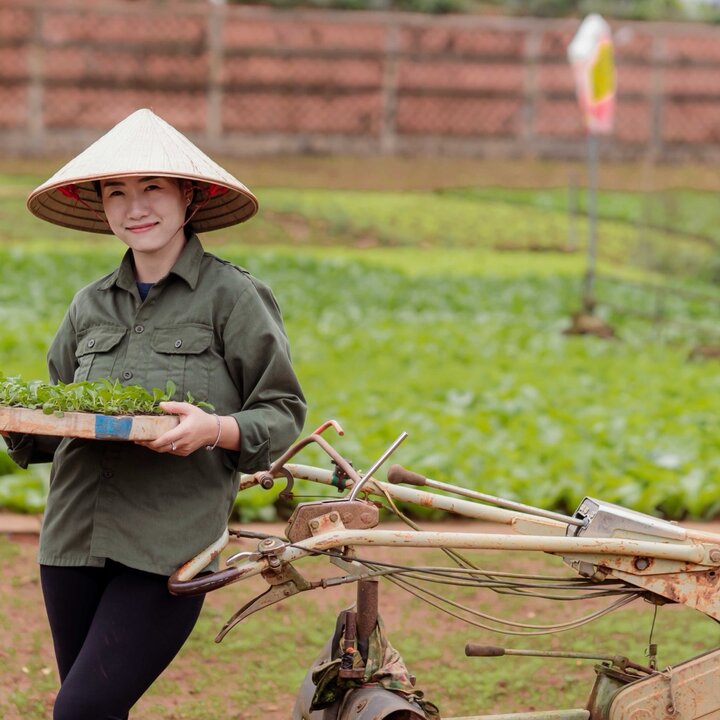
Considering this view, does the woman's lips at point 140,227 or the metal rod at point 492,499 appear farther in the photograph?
the metal rod at point 492,499

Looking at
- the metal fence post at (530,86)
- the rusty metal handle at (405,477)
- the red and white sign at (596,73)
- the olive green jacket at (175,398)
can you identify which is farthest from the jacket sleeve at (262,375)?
the metal fence post at (530,86)

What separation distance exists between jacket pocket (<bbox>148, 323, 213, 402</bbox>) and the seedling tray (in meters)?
0.22

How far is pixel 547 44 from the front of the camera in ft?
81.4

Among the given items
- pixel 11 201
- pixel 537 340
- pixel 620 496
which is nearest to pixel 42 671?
pixel 620 496

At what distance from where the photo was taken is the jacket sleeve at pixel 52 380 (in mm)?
3225

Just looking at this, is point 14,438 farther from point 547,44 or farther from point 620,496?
point 547,44

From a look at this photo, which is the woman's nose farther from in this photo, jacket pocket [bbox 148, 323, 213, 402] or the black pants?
the black pants

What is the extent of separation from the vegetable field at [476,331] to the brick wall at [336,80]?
206 cm

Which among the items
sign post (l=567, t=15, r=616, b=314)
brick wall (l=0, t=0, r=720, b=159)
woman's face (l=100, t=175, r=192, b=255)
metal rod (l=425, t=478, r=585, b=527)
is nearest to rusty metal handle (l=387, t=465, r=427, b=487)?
metal rod (l=425, t=478, r=585, b=527)

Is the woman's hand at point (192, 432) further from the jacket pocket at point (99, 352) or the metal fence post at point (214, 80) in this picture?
the metal fence post at point (214, 80)

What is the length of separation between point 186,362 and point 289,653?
2334 mm

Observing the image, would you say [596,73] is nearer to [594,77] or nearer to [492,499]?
[594,77]

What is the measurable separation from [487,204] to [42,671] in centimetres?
1877

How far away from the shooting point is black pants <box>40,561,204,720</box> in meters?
2.97
